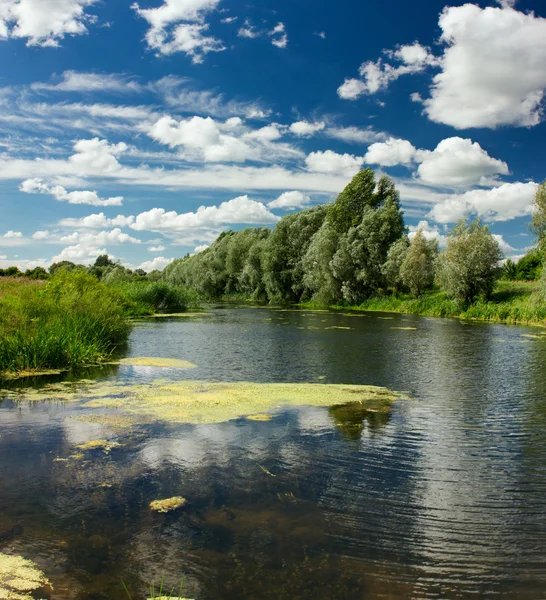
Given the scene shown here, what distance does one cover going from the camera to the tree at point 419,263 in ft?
139

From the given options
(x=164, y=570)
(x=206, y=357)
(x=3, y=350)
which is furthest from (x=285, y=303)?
(x=164, y=570)

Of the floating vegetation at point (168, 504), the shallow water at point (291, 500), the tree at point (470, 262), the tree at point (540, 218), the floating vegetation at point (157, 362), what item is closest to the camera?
the shallow water at point (291, 500)

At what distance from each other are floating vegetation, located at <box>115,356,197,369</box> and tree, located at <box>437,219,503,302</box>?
27081 mm

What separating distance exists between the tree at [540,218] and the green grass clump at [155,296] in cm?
2665

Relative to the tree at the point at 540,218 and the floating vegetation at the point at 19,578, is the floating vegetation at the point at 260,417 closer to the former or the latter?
the floating vegetation at the point at 19,578

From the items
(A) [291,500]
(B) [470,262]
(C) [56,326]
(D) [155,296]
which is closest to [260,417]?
(A) [291,500]

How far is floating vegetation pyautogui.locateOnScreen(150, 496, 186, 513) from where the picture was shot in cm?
561

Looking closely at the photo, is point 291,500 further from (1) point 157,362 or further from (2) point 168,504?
(1) point 157,362

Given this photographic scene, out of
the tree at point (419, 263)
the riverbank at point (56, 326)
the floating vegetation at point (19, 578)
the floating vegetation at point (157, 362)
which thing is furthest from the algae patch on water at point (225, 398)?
the tree at point (419, 263)

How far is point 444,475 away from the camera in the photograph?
22.2 feet

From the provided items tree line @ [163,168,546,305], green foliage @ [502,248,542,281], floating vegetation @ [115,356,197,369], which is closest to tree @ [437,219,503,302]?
tree line @ [163,168,546,305]

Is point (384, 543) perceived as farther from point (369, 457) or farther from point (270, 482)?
point (369, 457)

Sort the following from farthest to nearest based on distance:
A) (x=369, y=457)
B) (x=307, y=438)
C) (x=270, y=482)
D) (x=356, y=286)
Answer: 1. (x=356, y=286)
2. (x=307, y=438)
3. (x=369, y=457)
4. (x=270, y=482)

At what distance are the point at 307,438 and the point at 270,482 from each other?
199 cm
